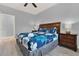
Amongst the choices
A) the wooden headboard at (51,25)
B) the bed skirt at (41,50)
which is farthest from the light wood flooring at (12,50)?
the wooden headboard at (51,25)

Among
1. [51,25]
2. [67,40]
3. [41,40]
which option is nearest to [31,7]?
[51,25]

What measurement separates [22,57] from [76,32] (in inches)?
43.3

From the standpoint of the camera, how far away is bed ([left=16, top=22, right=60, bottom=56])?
196 centimetres

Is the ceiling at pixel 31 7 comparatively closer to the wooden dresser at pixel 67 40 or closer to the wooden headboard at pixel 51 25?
the wooden headboard at pixel 51 25

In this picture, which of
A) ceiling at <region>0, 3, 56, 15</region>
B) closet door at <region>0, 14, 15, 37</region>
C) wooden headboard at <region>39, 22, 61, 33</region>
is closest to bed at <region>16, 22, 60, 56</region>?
wooden headboard at <region>39, 22, 61, 33</region>

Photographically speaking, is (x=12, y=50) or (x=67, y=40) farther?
(x=67, y=40)

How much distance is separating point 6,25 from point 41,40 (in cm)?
69

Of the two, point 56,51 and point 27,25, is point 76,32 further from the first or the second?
point 27,25

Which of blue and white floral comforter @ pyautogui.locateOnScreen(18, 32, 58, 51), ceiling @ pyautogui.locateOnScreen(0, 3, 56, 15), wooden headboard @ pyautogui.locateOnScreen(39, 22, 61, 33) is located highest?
ceiling @ pyautogui.locateOnScreen(0, 3, 56, 15)

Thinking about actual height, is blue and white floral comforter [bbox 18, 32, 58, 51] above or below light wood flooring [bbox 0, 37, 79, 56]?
above

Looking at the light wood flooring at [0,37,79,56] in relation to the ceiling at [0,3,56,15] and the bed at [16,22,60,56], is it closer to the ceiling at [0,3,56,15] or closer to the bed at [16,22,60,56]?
the bed at [16,22,60,56]

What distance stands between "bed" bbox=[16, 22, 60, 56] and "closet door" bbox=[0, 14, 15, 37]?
0.60 ft

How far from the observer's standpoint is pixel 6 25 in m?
2.02

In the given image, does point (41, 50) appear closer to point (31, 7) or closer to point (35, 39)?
point (35, 39)
